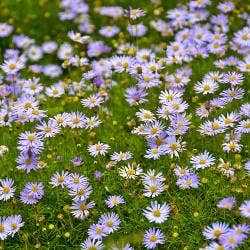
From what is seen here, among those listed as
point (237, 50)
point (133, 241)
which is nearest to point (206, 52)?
point (237, 50)

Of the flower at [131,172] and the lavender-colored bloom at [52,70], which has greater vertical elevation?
the flower at [131,172]

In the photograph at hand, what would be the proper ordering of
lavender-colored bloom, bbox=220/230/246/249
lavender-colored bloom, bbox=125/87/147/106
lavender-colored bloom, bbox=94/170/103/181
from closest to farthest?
lavender-colored bloom, bbox=220/230/246/249 → lavender-colored bloom, bbox=94/170/103/181 → lavender-colored bloom, bbox=125/87/147/106

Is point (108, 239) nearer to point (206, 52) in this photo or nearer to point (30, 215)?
point (30, 215)

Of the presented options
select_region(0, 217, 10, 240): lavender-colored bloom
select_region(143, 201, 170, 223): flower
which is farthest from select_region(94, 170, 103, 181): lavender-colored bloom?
select_region(0, 217, 10, 240): lavender-colored bloom

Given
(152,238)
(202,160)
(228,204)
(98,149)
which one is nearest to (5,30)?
(98,149)

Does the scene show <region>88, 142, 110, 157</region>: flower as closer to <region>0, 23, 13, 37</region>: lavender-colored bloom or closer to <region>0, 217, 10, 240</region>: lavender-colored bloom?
<region>0, 217, 10, 240</region>: lavender-colored bloom

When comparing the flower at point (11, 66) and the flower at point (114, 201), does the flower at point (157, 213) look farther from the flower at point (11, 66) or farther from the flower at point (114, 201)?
the flower at point (11, 66)

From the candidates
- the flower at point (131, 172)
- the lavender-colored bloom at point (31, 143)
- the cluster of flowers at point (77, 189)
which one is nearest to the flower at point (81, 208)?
the cluster of flowers at point (77, 189)

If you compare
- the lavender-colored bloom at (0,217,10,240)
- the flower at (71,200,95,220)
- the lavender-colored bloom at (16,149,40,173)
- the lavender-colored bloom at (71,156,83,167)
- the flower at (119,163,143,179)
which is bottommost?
the lavender-colored bloom at (0,217,10,240)

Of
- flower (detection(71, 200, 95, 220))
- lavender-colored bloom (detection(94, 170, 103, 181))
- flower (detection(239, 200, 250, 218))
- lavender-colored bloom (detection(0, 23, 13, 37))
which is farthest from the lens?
lavender-colored bloom (detection(0, 23, 13, 37))
